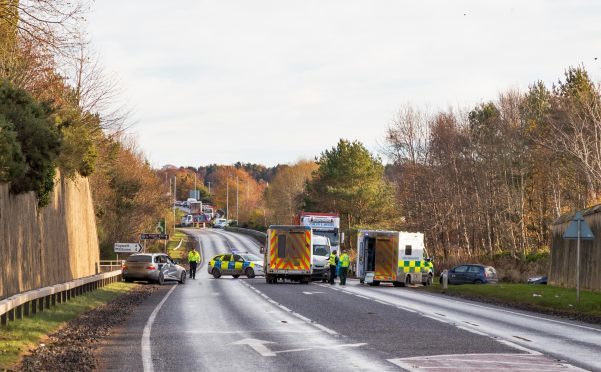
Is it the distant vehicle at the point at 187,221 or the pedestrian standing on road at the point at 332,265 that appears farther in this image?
the distant vehicle at the point at 187,221

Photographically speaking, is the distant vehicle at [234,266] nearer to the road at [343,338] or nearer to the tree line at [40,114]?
the tree line at [40,114]

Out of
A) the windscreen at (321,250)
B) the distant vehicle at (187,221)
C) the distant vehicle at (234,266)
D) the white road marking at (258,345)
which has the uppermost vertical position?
the distant vehicle at (187,221)

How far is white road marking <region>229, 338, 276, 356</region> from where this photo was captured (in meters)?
15.0

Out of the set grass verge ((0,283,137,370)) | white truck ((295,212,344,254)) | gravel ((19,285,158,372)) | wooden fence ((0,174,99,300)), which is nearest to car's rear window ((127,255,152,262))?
wooden fence ((0,174,99,300))

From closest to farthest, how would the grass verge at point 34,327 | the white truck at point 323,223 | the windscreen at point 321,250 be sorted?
the grass verge at point 34,327 < the windscreen at point 321,250 < the white truck at point 323,223

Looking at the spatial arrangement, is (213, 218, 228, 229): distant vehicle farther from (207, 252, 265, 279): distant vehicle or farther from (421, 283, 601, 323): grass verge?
(421, 283, 601, 323): grass verge

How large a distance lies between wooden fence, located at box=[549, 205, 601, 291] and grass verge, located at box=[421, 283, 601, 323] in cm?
84

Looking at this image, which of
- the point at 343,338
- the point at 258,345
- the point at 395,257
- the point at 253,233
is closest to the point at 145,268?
the point at 395,257

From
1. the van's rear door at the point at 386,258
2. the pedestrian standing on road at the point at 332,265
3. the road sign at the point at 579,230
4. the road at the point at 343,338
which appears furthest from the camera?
the pedestrian standing on road at the point at 332,265

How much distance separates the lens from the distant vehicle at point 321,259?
49972 millimetres

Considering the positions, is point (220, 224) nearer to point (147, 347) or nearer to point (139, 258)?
point (139, 258)

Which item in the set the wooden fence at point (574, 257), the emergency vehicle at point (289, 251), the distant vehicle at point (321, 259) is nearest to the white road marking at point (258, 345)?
the wooden fence at point (574, 257)

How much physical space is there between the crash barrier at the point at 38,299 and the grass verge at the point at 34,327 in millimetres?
155

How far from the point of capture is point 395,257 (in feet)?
149
